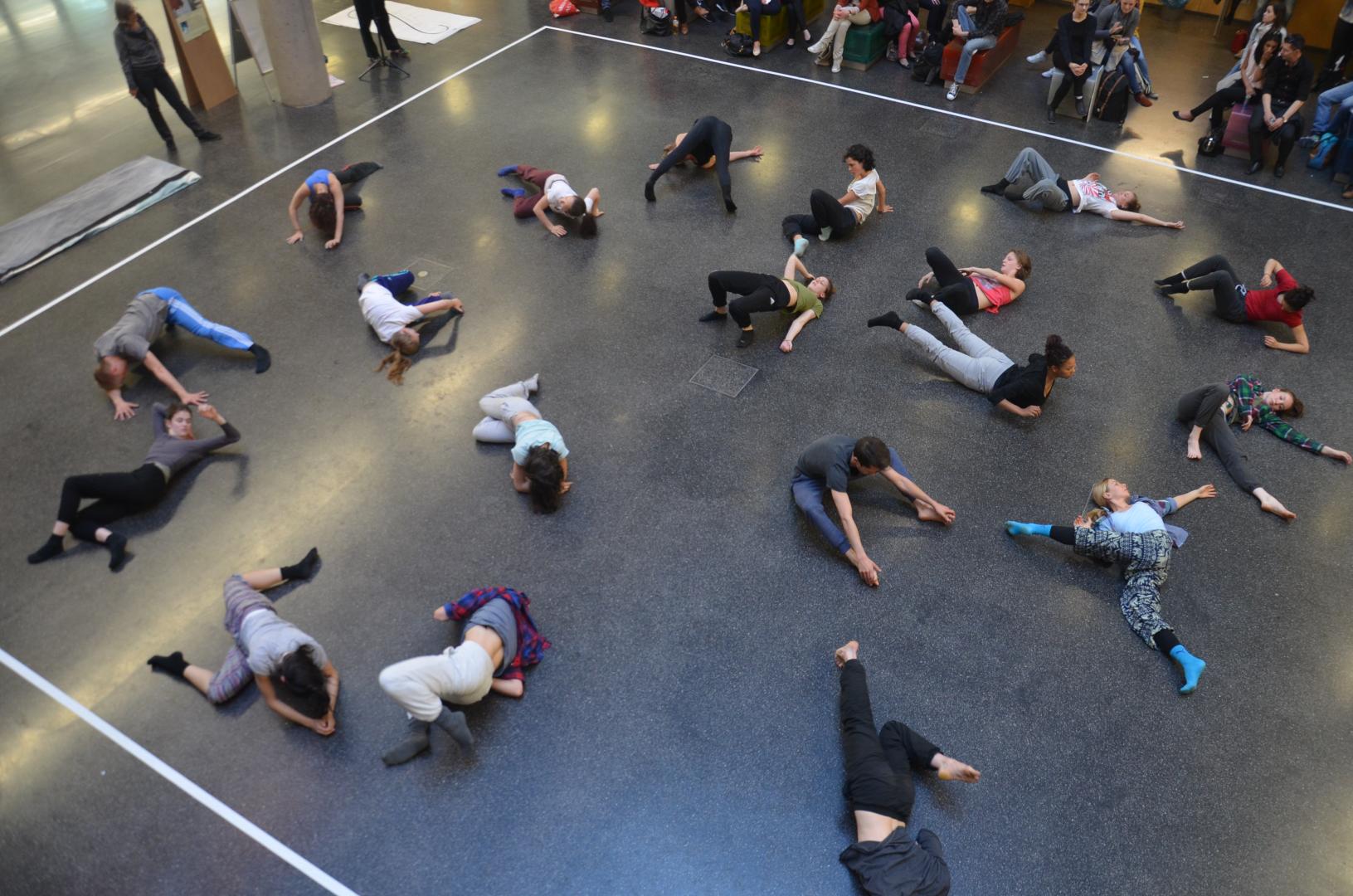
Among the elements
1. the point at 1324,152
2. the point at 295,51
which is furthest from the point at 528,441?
the point at 1324,152

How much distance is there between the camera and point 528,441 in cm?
527

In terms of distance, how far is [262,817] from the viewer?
4.00 metres

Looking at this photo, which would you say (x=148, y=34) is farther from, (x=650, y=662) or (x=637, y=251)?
(x=650, y=662)

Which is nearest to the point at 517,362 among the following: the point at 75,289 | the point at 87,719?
the point at 87,719

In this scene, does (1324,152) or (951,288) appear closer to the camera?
(951,288)

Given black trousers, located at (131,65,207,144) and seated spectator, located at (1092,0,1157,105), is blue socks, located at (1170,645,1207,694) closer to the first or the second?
seated spectator, located at (1092,0,1157,105)

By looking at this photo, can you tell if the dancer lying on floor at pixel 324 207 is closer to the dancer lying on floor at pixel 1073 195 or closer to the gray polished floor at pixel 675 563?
the gray polished floor at pixel 675 563

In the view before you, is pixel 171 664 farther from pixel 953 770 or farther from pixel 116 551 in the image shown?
pixel 953 770

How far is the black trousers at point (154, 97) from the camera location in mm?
8148

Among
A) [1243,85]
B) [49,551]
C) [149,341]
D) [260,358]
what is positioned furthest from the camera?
[1243,85]

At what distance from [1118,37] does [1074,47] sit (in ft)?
1.32

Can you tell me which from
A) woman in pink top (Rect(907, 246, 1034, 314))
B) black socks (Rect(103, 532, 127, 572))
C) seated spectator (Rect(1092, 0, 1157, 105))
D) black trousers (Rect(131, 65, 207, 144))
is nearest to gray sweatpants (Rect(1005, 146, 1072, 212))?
woman in pink top (Rect(907, 246, 1034, 314))

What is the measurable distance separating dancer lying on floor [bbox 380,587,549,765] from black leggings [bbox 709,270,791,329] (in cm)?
272

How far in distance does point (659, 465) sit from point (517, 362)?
1.46m
